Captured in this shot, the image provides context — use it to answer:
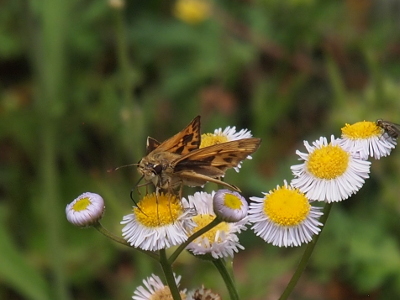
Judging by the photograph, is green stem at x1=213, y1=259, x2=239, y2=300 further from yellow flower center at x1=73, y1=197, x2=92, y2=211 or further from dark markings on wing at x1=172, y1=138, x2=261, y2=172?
yellow flower center at x1=73, y1=197, x2=92, y2=211

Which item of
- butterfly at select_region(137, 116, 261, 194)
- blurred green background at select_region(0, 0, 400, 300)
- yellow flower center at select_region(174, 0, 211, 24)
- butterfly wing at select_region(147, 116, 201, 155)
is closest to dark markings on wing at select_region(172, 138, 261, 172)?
butterfly at select_region(137, 116, 261, 194)

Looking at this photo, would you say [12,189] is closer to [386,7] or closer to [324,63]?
[324,63]

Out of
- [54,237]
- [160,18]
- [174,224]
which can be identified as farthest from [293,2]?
[174,224]

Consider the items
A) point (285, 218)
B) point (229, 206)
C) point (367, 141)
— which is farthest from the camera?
point (367, 141)

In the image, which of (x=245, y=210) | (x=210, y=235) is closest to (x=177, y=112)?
(x=210, y=235)

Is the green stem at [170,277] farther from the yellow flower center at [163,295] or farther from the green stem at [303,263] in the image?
the green stem at [303,263]

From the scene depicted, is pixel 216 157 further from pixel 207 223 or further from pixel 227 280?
pixel 227 280
